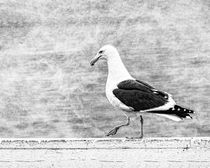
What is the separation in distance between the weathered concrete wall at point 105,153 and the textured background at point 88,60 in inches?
35.1

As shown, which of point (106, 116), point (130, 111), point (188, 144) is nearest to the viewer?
point (188, 144)

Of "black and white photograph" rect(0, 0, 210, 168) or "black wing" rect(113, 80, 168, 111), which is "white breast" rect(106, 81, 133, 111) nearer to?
"black wing" rect(113, 80, 168, 111)

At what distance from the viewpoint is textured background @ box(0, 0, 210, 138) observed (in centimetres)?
365

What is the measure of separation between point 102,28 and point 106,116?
575mm

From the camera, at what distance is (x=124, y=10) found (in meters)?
3.75

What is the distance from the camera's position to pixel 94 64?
3.72 meters

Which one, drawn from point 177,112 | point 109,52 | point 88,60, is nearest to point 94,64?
point 88,60

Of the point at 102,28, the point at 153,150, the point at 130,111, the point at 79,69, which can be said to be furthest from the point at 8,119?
the point at 153,150

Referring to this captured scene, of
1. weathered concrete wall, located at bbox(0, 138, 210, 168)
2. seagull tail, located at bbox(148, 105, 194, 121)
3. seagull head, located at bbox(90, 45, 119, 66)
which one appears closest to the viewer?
weathered concrete wall, located at bbox(0, 138, 210, 168)

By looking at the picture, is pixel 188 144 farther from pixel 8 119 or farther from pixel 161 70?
pixel 8 119

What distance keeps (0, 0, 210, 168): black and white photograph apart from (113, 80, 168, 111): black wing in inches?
28.1

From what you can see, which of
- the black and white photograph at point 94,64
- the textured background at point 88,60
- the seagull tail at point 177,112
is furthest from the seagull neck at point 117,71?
the textured background at point 88,60

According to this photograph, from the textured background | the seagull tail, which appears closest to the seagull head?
the seagull tail

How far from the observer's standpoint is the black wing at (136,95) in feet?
9.15
